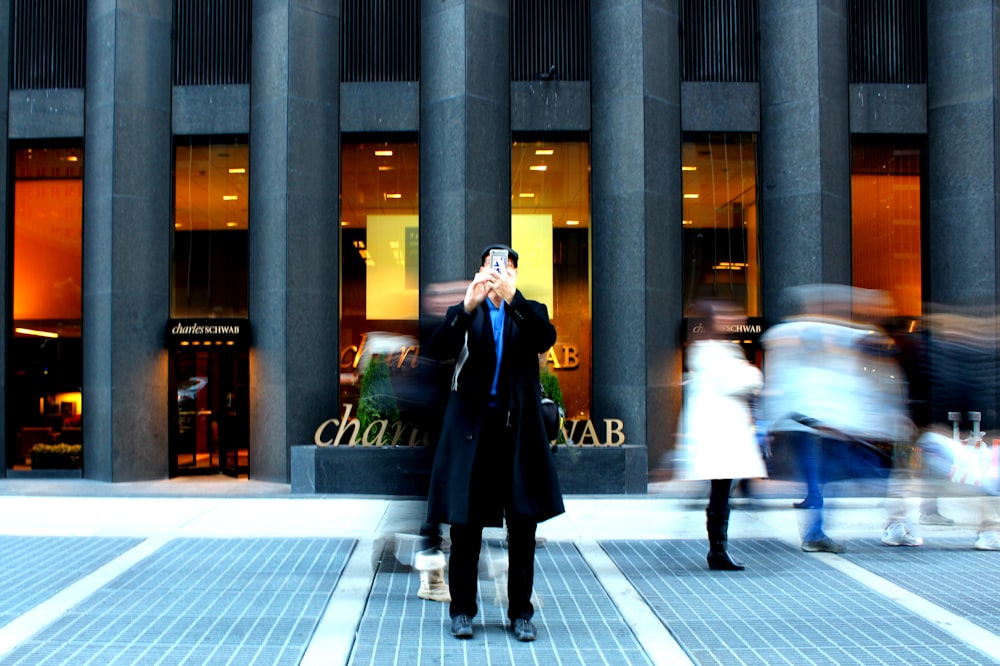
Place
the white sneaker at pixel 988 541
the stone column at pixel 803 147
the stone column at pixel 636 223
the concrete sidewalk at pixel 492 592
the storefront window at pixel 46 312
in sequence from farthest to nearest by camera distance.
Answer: the storefront window at pixel 46 312
the stone column at pixel 803 147
the stone column at pixel 636 223
the white sneaker at pixel 988 541
the concrete sidewalk at pixel 492 592

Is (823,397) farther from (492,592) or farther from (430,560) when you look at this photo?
(430,560)

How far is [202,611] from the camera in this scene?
489 cm

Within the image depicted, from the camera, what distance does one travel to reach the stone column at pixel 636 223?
11.5 m

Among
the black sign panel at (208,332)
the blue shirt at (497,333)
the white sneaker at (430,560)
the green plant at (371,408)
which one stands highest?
the black sign panel at (208,332)

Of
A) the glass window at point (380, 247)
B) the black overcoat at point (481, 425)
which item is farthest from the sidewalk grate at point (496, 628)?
the glass window at point (380, 247)

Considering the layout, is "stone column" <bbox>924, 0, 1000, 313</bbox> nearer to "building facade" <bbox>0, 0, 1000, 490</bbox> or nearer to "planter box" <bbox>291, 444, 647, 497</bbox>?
"building facade" <bbox>0, 0, 1000, 490</bbox>

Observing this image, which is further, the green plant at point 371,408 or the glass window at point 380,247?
the glass window at point 380,247

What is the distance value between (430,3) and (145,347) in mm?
6623

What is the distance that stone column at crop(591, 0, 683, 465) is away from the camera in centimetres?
1150

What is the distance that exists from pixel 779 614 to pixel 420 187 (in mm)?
8666

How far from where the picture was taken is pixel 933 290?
12484 millimetres

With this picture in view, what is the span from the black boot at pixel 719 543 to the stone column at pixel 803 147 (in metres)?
6.70

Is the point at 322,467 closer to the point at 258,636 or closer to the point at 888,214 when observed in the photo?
the point at 258,636

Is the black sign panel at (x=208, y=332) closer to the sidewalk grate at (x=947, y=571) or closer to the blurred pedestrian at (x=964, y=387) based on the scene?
the sidewalk grate at (x=947, y=571)
